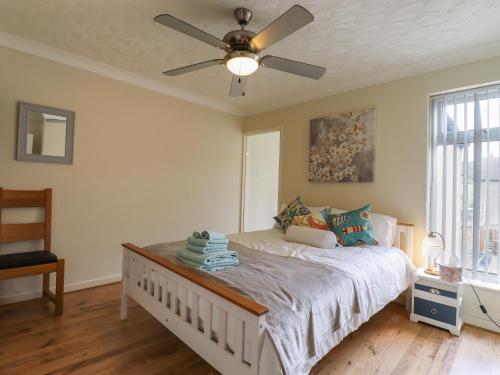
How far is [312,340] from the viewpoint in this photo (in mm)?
1322

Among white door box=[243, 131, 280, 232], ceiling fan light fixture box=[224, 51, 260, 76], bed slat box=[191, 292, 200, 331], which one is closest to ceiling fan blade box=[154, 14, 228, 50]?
ceiling fan light fixture box=[224, 51, 260, 76]

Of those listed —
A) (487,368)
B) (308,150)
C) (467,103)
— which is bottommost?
(487,368)

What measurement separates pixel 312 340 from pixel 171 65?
2782 mm

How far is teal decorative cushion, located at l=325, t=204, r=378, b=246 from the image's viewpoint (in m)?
2.59

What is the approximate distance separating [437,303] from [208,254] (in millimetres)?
2006

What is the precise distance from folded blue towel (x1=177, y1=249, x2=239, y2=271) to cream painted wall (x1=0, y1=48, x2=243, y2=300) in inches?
65.9

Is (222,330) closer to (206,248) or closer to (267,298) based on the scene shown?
(267,298)

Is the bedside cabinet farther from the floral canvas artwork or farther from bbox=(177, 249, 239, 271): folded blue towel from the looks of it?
bbox=(177, 249, 239, 271): folded blue towel

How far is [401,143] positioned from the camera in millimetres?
2854

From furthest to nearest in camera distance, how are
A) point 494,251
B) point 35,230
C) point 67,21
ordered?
point 35,230, point 494,251, point 67,21

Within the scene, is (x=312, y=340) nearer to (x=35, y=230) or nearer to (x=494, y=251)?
(x=494, y=251)

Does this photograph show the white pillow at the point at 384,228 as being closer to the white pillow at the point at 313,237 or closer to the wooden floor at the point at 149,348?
the white pillow at the point at 313,237

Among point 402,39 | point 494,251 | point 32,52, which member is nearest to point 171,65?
point 32,52

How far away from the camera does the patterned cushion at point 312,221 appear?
2.76 m
